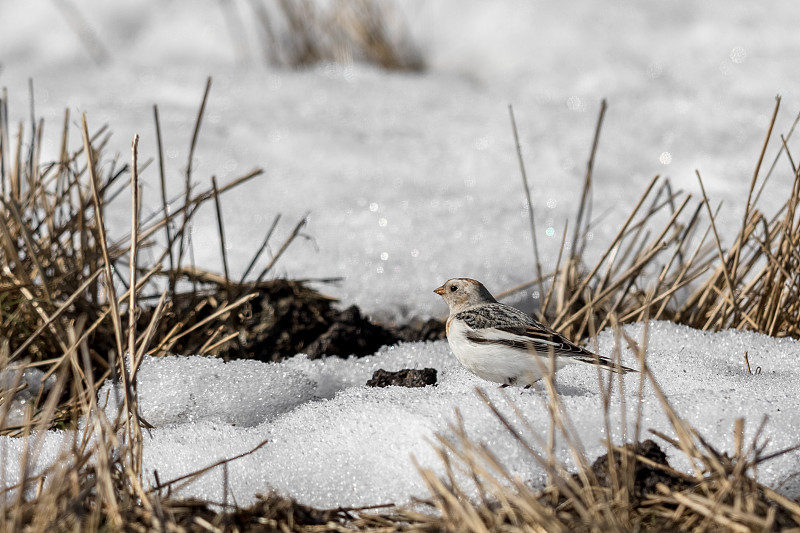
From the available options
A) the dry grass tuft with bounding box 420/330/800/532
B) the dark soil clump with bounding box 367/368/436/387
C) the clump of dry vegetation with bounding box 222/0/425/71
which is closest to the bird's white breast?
the dark soil clump with bounding box 367/368/436/387

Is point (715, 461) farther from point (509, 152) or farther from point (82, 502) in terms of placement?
point (509, 152)

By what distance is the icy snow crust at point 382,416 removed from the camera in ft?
6.25

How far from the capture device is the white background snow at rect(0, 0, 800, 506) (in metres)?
2.04

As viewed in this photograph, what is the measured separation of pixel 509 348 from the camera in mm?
2393

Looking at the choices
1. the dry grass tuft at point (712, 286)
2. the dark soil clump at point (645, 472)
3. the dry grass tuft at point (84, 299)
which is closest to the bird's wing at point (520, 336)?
the dry grass tuft at point (712, 286)

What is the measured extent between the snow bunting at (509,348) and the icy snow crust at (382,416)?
0.24ft

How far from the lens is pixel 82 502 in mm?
1669

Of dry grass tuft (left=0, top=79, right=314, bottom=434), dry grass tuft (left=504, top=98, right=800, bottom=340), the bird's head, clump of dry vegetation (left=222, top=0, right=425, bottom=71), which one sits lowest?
dry grass tuft (left=504, top=98, right=800, bottom=340)

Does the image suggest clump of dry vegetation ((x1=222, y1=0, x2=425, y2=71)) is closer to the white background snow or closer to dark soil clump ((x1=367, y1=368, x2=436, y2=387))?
the white background snow

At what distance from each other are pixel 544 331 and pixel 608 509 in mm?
988

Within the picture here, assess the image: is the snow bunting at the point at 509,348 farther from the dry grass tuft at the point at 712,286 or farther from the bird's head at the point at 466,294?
the dry grass tuft at the point at 712,286

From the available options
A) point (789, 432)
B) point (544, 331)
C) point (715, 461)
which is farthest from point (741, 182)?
point (715, 461)

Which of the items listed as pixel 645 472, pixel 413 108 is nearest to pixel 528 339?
pixel 645 472

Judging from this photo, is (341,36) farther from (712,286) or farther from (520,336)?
(520,336)
